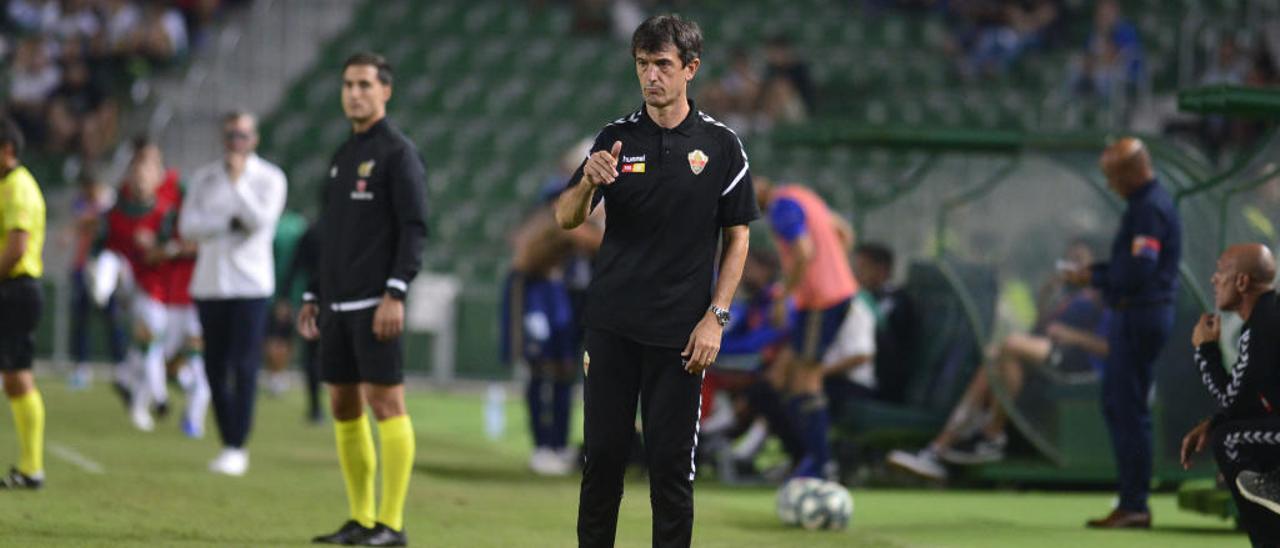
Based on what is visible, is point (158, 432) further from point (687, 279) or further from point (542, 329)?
point (687, 279)

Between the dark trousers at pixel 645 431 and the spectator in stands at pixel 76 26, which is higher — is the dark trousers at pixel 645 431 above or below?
below

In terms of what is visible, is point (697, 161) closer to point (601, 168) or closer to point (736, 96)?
point (601, 168)

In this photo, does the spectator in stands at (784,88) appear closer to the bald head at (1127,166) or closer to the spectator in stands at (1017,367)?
the spectator in stands at (1017,367)

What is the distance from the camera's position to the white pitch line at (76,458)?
12547 mm

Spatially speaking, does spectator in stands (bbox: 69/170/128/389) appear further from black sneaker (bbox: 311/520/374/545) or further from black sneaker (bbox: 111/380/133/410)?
black sneaker (bbox: 311/520/374/545)

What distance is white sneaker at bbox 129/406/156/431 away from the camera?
53.0ft

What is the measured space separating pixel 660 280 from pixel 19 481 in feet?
16.8

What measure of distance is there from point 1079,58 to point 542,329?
1277 centimetres

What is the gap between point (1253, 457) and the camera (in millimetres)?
8164

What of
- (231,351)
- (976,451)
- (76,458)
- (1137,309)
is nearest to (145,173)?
(76,458)

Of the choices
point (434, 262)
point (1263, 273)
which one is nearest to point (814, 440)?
point (1263, 273)

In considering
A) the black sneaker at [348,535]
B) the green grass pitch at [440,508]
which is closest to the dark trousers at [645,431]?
the black sneaker at [348,535]

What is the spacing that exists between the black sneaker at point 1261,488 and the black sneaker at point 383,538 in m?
3.61

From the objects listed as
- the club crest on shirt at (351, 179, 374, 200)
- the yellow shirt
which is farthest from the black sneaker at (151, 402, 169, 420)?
the club crest on shirt at (351, 179, 374, 200)
